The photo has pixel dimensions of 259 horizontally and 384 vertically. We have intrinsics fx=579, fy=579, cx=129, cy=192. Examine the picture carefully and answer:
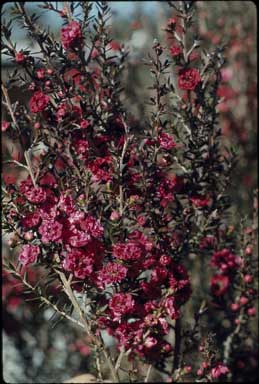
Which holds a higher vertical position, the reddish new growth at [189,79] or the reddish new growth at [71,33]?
the reddish new growth at [71,33]

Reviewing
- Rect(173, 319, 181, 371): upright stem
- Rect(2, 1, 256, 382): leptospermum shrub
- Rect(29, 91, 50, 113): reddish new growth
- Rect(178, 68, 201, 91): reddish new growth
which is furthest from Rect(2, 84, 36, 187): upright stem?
Rect(173, 319, 181, 371): upright stem

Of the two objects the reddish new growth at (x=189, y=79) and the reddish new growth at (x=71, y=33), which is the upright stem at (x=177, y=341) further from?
the reddish new growth at (x=71, y=33)

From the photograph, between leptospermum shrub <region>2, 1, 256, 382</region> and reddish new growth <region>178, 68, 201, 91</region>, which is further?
reddish new growth <region>178, 68, 201, 91</region>

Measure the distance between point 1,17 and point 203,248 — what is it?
1.32 meters

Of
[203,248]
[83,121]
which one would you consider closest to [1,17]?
[83,121]

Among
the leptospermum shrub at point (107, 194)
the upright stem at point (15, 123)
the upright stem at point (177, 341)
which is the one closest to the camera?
the leptospermum shrub at point (107, 194)

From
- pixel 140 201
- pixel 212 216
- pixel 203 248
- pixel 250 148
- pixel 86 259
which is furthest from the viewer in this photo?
pixel 250 148

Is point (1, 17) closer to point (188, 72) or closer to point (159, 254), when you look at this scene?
point (188, 72)

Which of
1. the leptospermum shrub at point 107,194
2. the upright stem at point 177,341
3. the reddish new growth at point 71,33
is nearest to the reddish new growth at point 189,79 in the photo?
the leptospermum shrub at point 107,194

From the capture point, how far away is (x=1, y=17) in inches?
87.8

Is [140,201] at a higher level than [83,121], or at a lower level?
lower

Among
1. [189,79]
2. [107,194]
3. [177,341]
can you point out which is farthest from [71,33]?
[177,341]

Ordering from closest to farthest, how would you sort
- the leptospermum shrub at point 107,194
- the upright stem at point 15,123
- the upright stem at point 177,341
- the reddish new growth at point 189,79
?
the leptospermum shrub at point 107,194
the upright stem at point 15,123
the reddish new growth at point 189,79
the upright stem at point 177,341

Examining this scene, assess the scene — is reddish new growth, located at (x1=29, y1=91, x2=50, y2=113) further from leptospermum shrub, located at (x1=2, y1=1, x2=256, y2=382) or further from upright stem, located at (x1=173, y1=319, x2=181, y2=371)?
upright stem, located at (x1=173, y1=319, x2=181, y2=371)
